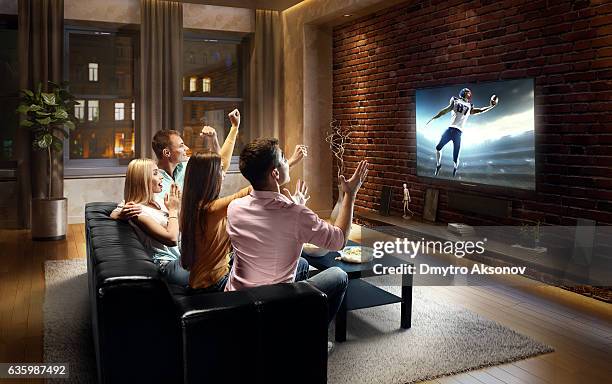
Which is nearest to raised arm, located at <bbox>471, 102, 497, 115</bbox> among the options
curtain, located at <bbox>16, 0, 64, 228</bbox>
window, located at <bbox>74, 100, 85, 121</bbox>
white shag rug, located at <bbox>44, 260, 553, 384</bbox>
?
white shag rug, located at <bbox>44, 260, 553, 384</bbox>

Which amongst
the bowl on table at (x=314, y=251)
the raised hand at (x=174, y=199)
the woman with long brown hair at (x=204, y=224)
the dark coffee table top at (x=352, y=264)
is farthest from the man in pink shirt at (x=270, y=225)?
the bowl on table at (x=314, y=251)

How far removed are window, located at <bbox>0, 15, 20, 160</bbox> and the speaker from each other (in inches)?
166

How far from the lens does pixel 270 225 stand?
7.18 feet

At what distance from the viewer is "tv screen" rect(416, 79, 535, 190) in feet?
14.3

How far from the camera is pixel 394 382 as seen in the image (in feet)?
8.36

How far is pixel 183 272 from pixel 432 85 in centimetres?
347

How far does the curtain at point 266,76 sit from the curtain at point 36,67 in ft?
7.57

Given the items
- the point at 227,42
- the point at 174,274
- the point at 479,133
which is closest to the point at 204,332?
the point at 174,274

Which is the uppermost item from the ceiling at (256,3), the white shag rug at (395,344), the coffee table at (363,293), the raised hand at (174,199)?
the ceiling at (256,3)

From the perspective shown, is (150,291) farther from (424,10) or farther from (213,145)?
(424,10)

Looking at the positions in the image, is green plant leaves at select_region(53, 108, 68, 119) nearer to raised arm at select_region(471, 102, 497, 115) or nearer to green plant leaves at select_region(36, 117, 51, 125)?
green plant leaves at select_region(36, 117, 51, 125)

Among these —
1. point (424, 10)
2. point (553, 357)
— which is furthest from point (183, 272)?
point (424, 10)

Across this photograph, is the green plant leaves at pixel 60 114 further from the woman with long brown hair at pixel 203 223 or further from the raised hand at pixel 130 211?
the woman with long brown hair at pixel 203 223

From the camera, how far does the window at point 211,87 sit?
7438mm
